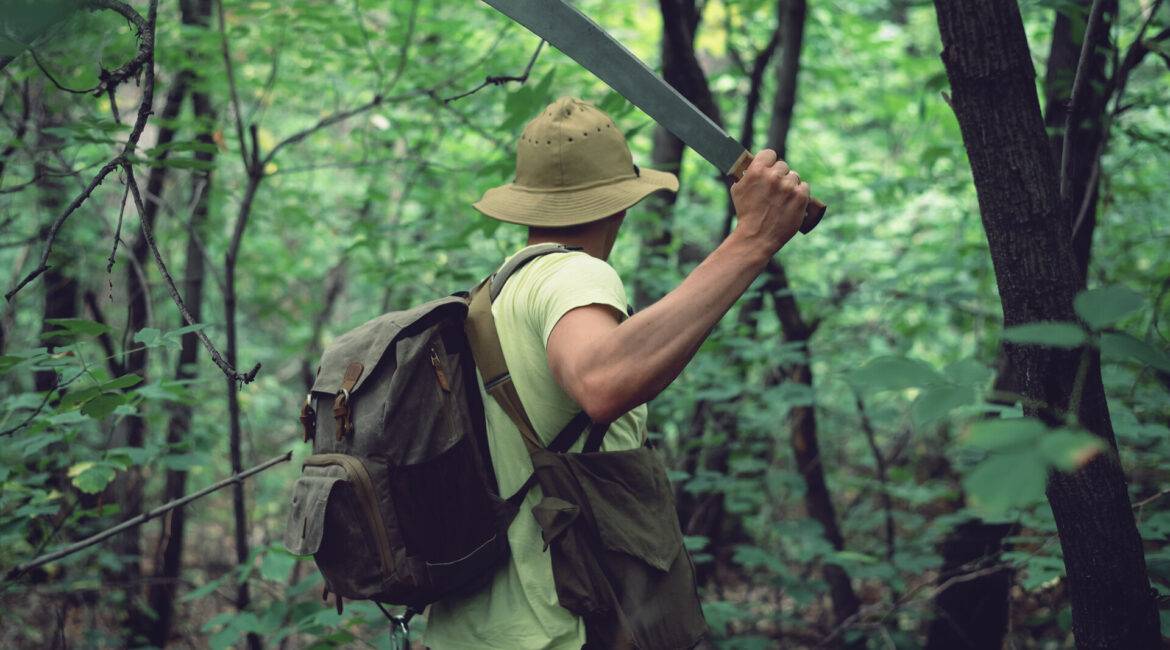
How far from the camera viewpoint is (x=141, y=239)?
4602mm

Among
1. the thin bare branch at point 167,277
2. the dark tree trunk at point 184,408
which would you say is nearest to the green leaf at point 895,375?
the thin bare branch at point 167,277

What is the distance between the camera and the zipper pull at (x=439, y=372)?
1626 millimetres

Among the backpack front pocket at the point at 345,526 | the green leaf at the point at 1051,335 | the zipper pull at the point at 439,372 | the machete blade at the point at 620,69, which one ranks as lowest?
the backpack front pocket at the point at 345,526

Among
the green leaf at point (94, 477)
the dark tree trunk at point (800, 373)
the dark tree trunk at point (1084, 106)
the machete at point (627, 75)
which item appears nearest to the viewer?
the machete at point (627, 75)

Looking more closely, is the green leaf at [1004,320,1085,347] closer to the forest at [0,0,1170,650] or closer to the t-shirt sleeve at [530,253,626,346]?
the forest at [0,0,1170,650]

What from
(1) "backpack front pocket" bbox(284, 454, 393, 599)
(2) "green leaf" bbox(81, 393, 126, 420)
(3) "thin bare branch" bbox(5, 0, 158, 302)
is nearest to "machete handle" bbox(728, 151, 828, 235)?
(1) "backpack front pocket" bbox(284, 454, 393, 599)

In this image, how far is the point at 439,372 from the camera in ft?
5.36

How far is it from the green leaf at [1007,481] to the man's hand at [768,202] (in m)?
0.73

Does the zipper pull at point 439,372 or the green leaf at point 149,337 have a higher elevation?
the green leaf at point 149,337

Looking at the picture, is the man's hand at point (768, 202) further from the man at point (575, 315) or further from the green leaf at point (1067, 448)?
the green leaf at point (1067, 448)

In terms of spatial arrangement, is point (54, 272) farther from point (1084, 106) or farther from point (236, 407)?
point (1084, 106)

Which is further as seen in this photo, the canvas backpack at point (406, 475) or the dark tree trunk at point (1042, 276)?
the canvas backpack at point (406, 475)

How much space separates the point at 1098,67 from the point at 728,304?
8.15ft

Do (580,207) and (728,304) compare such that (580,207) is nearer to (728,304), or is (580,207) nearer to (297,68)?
(728,304)
